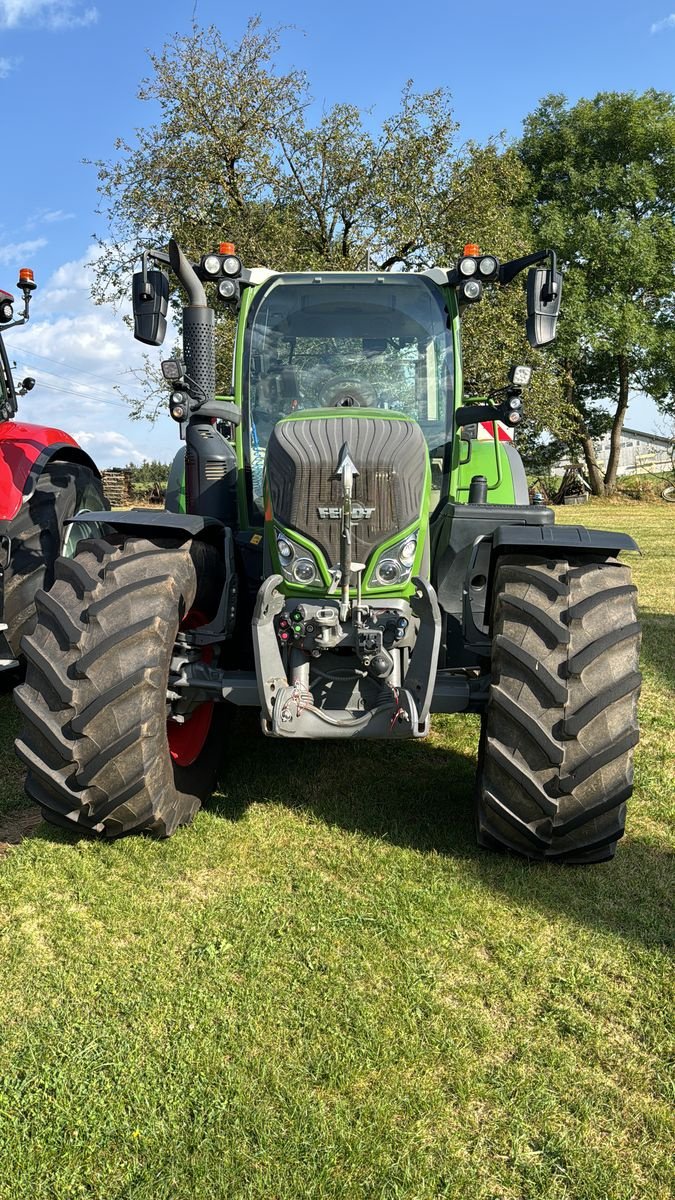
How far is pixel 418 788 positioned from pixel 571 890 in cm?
105

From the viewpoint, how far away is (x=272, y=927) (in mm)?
2945

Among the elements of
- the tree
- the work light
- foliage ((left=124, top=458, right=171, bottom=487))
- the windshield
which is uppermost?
the tree

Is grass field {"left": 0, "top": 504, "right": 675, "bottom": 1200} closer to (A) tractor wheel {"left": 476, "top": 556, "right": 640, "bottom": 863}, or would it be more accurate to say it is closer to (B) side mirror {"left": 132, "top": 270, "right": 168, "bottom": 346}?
(A) tractor wheel {"left": 476, "top": 556, "right": 640, "bottom": 863}

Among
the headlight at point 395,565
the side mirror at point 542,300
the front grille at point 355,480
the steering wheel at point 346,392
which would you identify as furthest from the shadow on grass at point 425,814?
the side mirror at point 542,300

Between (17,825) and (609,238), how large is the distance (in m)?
27.8

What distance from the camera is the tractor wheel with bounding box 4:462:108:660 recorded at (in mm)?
4863

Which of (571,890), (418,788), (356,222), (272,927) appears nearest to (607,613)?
(571,890)

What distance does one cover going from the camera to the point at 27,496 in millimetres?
5285

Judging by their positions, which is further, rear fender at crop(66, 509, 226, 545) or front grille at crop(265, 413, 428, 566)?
rear fender at crop(66, 509, 226, 545)

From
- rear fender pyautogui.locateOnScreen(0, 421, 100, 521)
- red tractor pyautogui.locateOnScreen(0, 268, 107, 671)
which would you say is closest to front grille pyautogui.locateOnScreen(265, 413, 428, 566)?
red tractor pyautogui.locateOnScreen(0, 268, 107, 671)

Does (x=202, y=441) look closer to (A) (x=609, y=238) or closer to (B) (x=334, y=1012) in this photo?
(B) (x=334, y=1012)

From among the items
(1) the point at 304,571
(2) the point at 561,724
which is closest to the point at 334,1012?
(2) the point at 561,724

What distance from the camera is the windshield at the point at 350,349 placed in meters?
Result: 4.39

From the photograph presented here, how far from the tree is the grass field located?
2478cm
